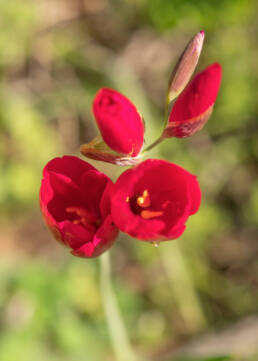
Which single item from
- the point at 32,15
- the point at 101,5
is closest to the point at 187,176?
the point at 32,15

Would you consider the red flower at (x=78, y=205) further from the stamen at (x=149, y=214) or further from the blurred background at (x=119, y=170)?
the blurred background at (x=119, y=170)

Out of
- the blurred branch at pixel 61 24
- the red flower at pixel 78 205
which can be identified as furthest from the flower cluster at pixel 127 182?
the blurred branch at pixel 61 24

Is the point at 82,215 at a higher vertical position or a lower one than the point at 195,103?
lower

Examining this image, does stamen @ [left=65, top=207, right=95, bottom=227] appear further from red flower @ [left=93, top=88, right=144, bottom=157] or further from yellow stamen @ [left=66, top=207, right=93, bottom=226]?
red flower @ [left=93, top=88, right=144, bottom=157]

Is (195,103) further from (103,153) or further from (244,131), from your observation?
(244,131)

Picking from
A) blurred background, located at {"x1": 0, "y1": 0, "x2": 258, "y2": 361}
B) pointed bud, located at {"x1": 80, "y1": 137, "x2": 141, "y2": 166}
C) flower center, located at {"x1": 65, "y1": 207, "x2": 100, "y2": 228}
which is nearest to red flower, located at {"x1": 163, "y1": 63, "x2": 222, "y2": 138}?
pointed bud, located at {"x1": 80, "y1": 137, "x2": 141, "y2": 166}

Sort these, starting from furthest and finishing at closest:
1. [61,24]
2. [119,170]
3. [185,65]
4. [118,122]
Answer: [61,24] < [119,170] < [185,65] < [118,122]

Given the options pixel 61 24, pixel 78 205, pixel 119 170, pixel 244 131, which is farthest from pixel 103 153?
pixel 61 24
